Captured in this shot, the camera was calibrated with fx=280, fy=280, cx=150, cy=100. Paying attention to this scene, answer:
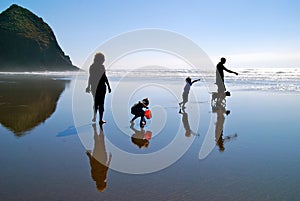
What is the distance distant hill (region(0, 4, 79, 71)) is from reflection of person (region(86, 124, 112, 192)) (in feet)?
239

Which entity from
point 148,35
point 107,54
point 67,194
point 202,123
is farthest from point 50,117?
point 67,194

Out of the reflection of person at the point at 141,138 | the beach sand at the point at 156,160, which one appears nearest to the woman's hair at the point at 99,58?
the beach sand at the point at 156,160

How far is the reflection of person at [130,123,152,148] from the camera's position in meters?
6.46

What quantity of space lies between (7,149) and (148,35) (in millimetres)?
4446

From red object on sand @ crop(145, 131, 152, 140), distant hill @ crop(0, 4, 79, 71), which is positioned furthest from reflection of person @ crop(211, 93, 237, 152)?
distant hill @ crop(0, 4, 79, 71)

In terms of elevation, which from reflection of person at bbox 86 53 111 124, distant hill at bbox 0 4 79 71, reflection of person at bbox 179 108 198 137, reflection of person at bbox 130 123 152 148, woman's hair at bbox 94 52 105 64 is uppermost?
distant hill at bbox 0 4 79 71

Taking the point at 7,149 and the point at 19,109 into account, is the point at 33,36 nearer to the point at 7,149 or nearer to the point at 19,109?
the point at 19,109

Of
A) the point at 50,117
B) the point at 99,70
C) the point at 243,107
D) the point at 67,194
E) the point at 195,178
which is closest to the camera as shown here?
the point at 67,194

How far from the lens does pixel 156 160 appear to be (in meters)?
5.30

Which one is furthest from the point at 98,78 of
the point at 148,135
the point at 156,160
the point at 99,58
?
the point at 156,160

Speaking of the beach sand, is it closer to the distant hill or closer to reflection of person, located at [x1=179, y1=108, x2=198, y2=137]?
reflection of person, located at [x1=179, y1=108, x2=198, y2=137]

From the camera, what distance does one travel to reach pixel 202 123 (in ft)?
28.7

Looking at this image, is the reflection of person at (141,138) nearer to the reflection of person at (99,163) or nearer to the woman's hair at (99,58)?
the reflection of person at (99,163)

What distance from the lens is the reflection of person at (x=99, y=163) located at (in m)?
4.29
